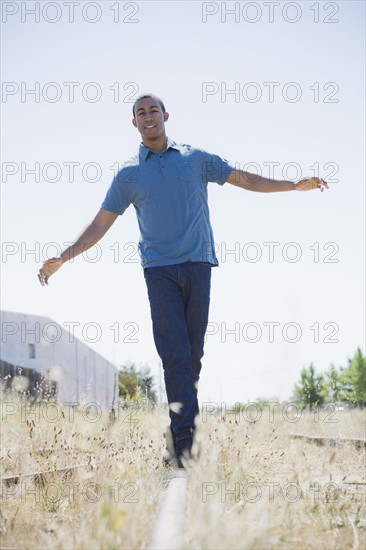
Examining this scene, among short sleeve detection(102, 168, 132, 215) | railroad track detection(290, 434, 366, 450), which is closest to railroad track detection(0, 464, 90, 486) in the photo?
short sleeve detection(102, 168, 132, 215)

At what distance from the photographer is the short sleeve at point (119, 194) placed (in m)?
4.84

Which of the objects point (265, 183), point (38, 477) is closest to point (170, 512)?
point (38, 477)

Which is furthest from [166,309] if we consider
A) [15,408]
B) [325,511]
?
[15,408]

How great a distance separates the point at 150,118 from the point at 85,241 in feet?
3.12

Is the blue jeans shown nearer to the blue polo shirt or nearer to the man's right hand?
the blue polo shirt

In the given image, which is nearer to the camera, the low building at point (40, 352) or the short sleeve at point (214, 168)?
the short sleeve at point (214, 168)

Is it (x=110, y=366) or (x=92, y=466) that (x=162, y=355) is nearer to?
(x=92, y=466)

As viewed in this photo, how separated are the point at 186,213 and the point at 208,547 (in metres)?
3.02

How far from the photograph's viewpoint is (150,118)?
4879 millimetres

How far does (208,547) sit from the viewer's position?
74.5 inches

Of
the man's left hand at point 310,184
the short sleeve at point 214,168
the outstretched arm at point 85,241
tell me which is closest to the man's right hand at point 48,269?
the outstretched arm at point 85,241

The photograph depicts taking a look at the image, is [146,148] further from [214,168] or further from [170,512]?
[170,512]

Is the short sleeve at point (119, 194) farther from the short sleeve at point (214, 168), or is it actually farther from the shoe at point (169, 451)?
the shoe at point (169, 451)

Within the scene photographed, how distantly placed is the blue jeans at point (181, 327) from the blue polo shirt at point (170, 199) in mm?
99
